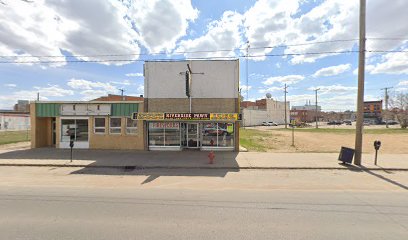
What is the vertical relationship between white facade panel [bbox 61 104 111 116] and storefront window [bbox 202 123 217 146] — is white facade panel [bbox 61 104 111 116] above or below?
above

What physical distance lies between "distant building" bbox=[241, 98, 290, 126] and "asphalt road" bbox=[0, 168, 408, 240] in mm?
74316

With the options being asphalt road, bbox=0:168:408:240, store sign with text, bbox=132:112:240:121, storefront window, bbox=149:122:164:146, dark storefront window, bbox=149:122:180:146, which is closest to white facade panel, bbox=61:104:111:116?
storefront window, bbox=149:122:164:146

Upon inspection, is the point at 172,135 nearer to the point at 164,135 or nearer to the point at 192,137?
the point at 164,135

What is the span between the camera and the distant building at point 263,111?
280 feet

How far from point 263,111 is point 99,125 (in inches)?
3221

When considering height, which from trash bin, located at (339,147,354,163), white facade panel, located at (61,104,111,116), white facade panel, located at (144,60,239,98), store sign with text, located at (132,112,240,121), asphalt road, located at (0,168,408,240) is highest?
white facade panel, located at (144,60,239,98)

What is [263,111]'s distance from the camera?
3706 inches

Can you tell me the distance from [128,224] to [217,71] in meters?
14.0

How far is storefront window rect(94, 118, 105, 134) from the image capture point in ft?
59.5

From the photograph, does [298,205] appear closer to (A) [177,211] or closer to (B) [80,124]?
(A) [177,211]

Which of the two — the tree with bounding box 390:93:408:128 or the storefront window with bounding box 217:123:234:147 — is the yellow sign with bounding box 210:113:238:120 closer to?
the storefront window with bounding box 217:123:234:147

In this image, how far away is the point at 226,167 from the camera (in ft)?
39.1

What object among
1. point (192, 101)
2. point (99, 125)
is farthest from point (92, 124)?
point (192, 101)

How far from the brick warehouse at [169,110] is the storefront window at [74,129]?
36cm
